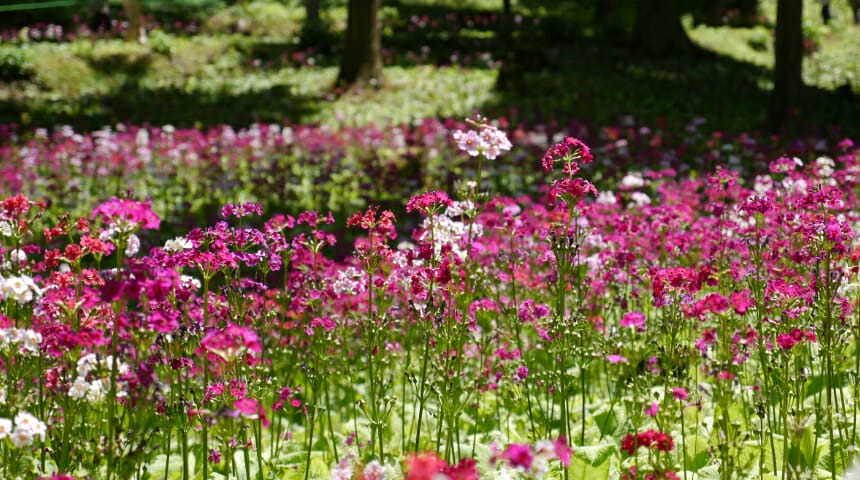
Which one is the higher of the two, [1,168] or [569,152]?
[569,152]

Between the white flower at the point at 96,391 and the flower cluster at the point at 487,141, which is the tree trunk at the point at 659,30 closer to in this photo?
the flower cluster at the point at 487,141

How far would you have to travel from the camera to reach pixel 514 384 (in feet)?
11.5

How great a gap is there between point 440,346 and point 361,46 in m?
13.5

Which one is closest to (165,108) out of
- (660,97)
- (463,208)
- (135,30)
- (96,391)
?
(135,30)

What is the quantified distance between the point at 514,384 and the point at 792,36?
11914 mm

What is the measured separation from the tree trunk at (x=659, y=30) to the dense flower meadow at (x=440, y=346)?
16138 mm

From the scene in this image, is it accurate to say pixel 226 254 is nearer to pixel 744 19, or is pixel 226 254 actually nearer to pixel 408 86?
pixel 408 86

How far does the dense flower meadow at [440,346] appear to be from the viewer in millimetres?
2615

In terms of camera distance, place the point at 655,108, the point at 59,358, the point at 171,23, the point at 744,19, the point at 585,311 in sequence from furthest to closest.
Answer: the point at 744,19, the point at 171,23, the point at 655,108, the point at 585,311, the point at 59,358

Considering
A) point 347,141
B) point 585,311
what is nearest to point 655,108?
point 347,141

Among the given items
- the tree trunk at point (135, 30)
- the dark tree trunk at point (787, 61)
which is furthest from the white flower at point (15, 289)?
→ the tree trunk at point (135, 30)

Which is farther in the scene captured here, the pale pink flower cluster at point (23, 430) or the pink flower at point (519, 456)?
the pale pink flower cluster at point (23, 430)

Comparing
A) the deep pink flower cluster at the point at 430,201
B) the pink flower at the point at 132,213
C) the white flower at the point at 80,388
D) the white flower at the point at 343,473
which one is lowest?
the white flower at the point at 343,473

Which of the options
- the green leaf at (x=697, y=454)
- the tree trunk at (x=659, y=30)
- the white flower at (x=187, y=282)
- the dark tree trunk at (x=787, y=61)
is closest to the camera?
the white flower at (x=187, y=282)
